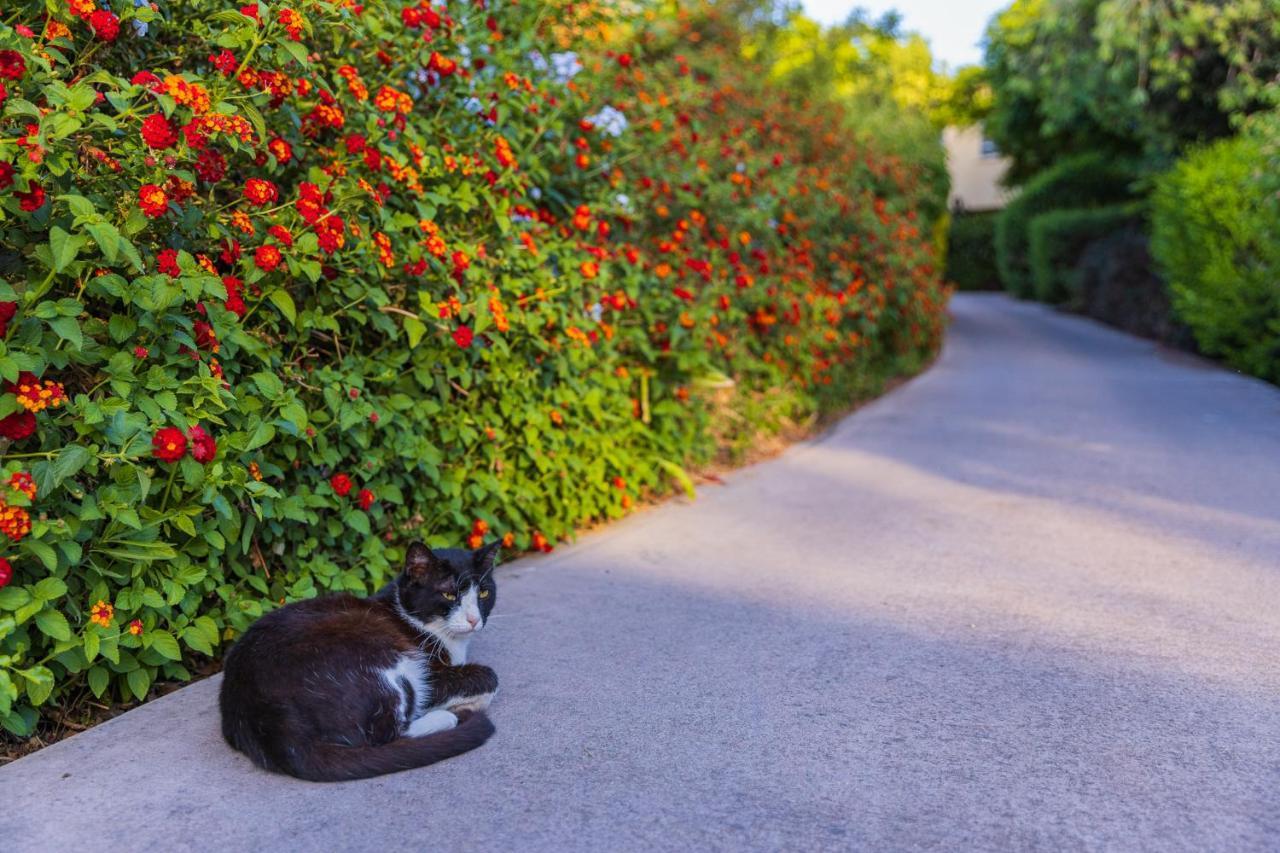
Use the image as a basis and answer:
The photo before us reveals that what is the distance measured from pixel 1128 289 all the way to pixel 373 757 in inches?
586

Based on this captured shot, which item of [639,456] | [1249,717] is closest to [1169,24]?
[639,456]

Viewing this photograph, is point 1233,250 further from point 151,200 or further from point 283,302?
point 151,200

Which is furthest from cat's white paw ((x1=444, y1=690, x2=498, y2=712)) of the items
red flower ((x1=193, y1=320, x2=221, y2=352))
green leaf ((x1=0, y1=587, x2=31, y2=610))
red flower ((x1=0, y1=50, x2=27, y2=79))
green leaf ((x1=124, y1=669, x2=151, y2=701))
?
red flower ((x1=0, y1=50, x2=27, y2=79))

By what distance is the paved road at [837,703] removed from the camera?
2.40m

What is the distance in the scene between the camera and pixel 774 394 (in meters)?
7.50

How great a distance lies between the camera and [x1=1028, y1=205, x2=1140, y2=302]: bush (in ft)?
58.2

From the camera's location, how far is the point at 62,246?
2.53 m

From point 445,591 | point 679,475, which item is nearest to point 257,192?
point 445,591

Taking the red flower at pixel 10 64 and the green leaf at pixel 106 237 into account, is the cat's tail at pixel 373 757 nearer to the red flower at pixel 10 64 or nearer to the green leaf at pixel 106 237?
the green leaf at pixel 106 237

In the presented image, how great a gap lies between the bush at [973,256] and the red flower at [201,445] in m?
27.4

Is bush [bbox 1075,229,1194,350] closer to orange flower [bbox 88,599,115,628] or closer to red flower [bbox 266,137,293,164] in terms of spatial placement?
red flower [bbox 266,137,293,164]

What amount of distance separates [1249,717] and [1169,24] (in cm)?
1064

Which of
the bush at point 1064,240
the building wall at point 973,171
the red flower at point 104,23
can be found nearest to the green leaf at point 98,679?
the red flower at point 104,23

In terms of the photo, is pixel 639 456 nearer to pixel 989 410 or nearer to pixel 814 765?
pixel 814 765
